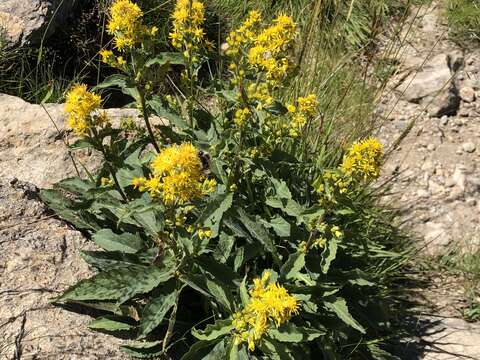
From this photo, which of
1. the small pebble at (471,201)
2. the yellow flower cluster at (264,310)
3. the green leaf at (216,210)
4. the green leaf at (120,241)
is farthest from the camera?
the small pebble at (471,201)

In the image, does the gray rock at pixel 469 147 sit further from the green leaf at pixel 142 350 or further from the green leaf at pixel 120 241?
the green leaf at pixel 142 350

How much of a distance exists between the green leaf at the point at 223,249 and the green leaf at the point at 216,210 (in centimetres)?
28

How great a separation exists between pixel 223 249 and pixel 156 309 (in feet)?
1.51

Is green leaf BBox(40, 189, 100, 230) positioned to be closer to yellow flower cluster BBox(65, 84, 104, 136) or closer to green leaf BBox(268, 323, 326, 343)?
yellow flower cluster BBox(65, 84, 104, 136)

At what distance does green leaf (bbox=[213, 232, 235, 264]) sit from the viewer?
8.75 ft

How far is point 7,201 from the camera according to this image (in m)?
2.82

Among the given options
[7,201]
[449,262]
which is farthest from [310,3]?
[7,201]

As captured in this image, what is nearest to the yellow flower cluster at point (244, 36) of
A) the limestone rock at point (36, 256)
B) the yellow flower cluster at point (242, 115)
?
the yellow flower cluster at point (242, 115)

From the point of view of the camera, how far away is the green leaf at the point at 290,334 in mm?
2301

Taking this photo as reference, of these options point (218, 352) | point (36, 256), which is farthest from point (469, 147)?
point (36, 256)

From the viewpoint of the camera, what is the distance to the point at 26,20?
4.55 m

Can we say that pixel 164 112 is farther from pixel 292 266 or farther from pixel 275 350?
pixel 275 350

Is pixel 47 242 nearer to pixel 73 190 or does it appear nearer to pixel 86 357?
pixel 73 190

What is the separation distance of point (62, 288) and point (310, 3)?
383cm
